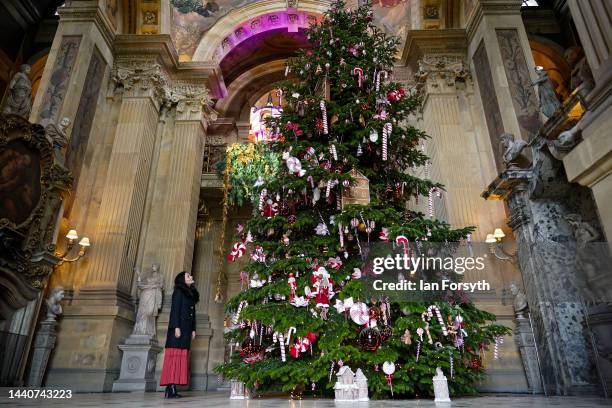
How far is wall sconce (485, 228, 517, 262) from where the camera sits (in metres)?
8.74

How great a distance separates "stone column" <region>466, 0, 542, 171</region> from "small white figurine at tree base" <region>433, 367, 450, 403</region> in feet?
21.5

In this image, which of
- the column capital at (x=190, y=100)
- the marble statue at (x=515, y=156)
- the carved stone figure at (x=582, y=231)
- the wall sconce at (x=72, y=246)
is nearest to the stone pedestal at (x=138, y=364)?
the wall sconce at (x=72, y=246)

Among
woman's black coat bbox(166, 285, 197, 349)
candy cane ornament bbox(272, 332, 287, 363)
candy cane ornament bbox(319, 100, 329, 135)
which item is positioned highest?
candy cane ornament bbox(319, 100, 329, 135)

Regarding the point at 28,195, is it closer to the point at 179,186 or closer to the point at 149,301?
the point at 149,301

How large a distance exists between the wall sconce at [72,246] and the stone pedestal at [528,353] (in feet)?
31.9

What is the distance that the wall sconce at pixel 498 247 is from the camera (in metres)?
8.74

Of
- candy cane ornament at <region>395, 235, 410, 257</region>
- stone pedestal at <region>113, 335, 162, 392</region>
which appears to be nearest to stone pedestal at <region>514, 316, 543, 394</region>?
candy cane ornament at <region>395, 235, 410, 257</region>

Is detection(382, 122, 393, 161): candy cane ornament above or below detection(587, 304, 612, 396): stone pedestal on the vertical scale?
above

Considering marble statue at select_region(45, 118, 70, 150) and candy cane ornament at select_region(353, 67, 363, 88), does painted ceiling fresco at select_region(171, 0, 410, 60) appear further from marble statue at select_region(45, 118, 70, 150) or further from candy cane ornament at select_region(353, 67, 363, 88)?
candy cane ornament at select_region(353, 67, 363, 88)

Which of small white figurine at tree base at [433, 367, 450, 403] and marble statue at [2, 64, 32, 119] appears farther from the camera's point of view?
marble statue at [2, 64, 32, 119]

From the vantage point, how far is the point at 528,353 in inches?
304

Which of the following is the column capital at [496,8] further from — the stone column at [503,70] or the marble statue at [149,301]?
the marble statue at [149,301]

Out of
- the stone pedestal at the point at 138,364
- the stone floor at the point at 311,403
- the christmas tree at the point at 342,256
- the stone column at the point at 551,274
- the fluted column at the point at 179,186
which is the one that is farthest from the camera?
the fluted column at the point at 179,186

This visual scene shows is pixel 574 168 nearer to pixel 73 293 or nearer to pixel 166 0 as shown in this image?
pixel 73 293
